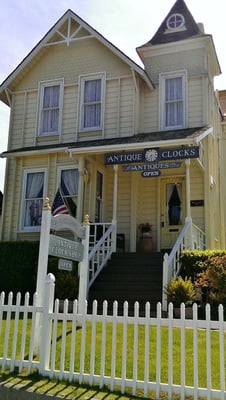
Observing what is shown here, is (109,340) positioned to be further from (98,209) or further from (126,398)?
(98,209)

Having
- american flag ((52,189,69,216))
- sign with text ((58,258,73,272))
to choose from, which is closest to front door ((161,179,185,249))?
american flag ((52,189,69,216))

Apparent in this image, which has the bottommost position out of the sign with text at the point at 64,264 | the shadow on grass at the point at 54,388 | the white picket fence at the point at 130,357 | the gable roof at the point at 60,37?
the shadow on grass at the point at 54,388

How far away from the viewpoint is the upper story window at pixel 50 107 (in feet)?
59.5

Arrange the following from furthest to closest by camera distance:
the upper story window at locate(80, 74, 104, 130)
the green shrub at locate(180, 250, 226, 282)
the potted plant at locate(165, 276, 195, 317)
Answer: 1. the upper story window at locate(80, 74, 104, 130)
2. the green shrub at locate(180, 250, 226, 282)
3. the potted plant at locate(165, 276, 195, 317)

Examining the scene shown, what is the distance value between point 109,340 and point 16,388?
2213 mm

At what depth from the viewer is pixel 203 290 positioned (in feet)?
36.6

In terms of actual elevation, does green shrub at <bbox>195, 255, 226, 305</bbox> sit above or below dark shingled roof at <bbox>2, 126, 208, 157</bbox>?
below

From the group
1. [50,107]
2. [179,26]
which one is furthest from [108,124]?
[179,26]

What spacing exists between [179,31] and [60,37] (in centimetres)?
495

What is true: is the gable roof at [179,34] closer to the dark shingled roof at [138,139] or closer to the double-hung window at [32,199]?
the dark shingled roof at [138,139]

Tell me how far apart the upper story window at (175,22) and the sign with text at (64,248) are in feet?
42.8

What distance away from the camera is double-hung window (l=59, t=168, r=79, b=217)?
1622cm

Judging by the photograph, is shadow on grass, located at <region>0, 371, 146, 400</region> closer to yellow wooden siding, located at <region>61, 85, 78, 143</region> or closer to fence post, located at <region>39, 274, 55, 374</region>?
fence post, located at <region>39, 274, 55, 374</region>

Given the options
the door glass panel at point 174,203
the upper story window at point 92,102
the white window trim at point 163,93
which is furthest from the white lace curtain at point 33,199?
the white window trim at point 163,93
